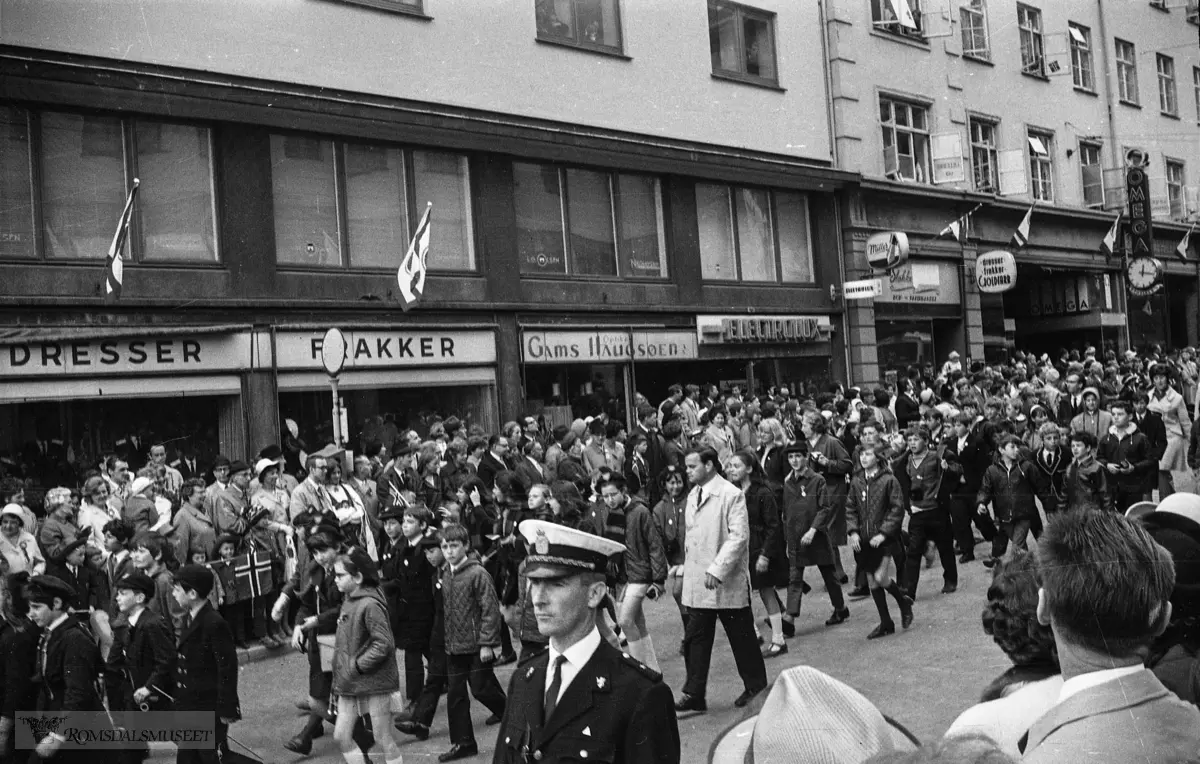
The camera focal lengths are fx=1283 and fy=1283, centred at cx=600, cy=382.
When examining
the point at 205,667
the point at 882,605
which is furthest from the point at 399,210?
the point at 205,667

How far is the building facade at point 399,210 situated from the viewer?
16.6m

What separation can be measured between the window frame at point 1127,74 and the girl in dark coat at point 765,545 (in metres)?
31.3

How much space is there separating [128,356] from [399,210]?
527 cm

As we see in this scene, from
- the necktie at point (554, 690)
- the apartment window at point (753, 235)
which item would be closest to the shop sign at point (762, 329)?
the apartment window at point (753, 235)

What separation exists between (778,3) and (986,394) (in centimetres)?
983

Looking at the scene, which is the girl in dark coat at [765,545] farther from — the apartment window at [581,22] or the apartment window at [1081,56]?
the apartment window at [1081,56]

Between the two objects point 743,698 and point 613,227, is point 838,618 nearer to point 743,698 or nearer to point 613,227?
point 743,698

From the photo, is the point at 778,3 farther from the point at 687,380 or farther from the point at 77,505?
the point at 77,505

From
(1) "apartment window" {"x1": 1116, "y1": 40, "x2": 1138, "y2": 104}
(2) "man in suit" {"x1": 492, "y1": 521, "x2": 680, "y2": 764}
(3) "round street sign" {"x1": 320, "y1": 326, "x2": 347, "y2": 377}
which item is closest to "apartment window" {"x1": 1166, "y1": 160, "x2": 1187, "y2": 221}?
(1) "apartment window" {"x1": 1116, "y1": 40, "x2": 1138, "y2": 104}

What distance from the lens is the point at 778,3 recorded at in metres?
27.2

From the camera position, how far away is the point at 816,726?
2.00 meters

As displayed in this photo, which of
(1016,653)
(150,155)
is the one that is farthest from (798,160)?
(1016,653)

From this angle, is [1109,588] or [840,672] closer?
[1109,588]

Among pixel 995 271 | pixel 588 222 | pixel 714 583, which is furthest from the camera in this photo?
pixel 995 271
